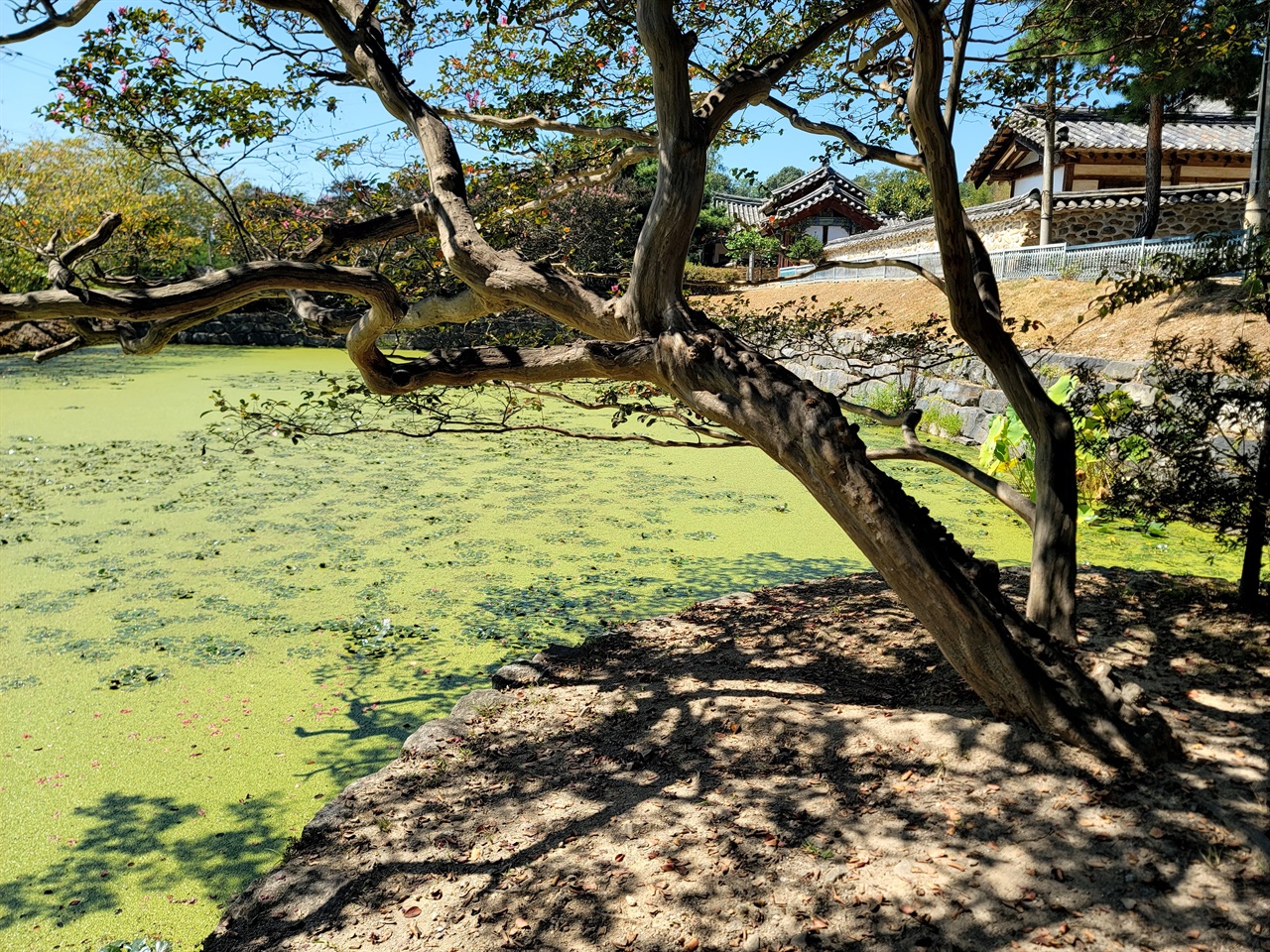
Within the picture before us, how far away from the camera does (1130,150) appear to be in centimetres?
1316

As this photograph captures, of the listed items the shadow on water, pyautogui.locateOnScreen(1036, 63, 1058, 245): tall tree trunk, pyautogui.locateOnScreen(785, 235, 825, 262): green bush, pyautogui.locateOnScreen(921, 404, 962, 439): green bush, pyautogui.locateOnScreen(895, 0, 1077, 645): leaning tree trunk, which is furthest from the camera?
pyautogui.locateOnScreen(1036, 63, 1058, 245): tall tree trunk

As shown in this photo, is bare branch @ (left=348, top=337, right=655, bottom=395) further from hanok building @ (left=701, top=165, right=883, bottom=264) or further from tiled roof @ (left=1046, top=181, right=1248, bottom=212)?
hanok building @ (left=701, top=165, right=883, bottom=264)

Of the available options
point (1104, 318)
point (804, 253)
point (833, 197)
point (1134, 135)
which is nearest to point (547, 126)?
point (804, 253)

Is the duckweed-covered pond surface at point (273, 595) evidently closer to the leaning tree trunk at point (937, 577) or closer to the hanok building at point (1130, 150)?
the leaning tree trunk at point (937, 577)

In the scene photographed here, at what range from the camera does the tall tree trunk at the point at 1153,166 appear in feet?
36.2

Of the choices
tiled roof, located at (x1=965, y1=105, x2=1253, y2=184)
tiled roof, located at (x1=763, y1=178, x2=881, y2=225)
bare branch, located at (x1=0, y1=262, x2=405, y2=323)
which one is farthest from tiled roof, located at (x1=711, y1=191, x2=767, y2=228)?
bare branch, located at (x1=0, y1=262, x2=405, y2=323)

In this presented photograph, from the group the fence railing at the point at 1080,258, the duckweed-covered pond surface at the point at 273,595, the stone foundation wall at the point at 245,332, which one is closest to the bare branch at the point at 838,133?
the duckweed-covered pond surface at the point at 273,595

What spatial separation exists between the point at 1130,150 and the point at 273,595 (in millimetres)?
13539

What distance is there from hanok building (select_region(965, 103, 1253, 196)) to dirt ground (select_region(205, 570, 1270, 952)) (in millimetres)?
12206

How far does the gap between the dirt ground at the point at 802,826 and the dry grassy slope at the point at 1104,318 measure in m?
3.10

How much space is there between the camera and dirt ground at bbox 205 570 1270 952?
1.85 meters

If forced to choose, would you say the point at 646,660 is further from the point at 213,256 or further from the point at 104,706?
the point at 213,256

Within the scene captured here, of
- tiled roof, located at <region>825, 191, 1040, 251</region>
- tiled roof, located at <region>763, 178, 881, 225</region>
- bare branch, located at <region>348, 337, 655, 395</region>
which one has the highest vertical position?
tiled roof, located at <region>763, 178, 881, 225</region>

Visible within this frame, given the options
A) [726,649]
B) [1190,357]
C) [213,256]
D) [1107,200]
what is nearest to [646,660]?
[726,649]
